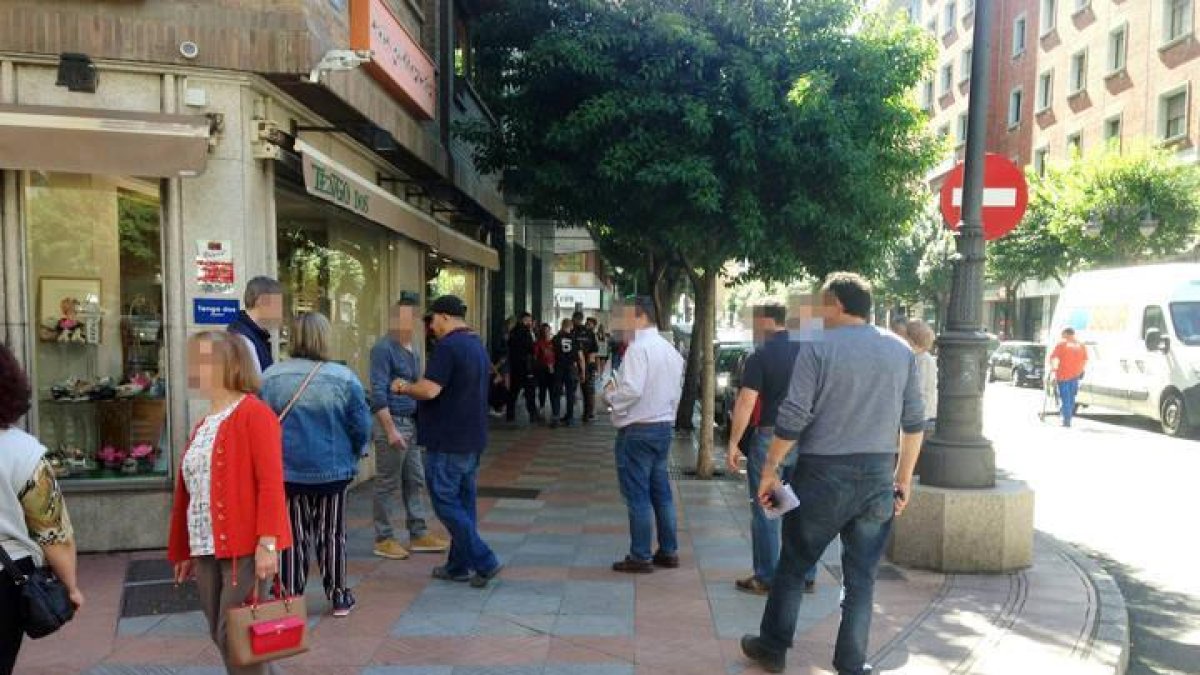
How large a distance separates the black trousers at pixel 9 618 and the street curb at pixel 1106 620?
460 centimetres

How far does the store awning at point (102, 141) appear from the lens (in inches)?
209

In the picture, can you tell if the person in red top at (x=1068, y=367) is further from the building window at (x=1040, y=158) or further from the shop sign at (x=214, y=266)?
the building window at (x=1040, y=158)

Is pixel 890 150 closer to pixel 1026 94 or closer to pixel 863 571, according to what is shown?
pixel 863 571

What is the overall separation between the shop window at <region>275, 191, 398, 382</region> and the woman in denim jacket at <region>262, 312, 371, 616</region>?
130 inches

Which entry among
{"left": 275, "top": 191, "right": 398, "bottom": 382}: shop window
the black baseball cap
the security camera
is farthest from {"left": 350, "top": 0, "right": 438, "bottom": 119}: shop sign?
the black baseball cap

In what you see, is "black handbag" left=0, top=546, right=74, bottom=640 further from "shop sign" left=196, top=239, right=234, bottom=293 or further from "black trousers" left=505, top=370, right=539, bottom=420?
"black trousers" left=505, top=370, right=539, bottom=420

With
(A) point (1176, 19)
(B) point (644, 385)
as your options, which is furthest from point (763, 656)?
(A) point (1176, 19)

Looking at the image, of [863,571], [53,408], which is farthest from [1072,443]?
[53,408]

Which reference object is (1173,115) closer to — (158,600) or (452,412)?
(452,412)

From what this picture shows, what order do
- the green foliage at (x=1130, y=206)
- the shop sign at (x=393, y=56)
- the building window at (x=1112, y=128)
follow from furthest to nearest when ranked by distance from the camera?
the building window at (x=1112, y=128) → the green foliage at (x=1130, y=206) → the shop sign at (x=393, y=56)

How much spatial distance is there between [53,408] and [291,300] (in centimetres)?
261

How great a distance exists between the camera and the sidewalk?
13.7ft

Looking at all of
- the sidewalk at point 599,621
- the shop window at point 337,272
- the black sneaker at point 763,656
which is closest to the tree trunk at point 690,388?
the shop window at point 337,272

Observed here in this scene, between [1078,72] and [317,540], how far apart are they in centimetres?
3657
